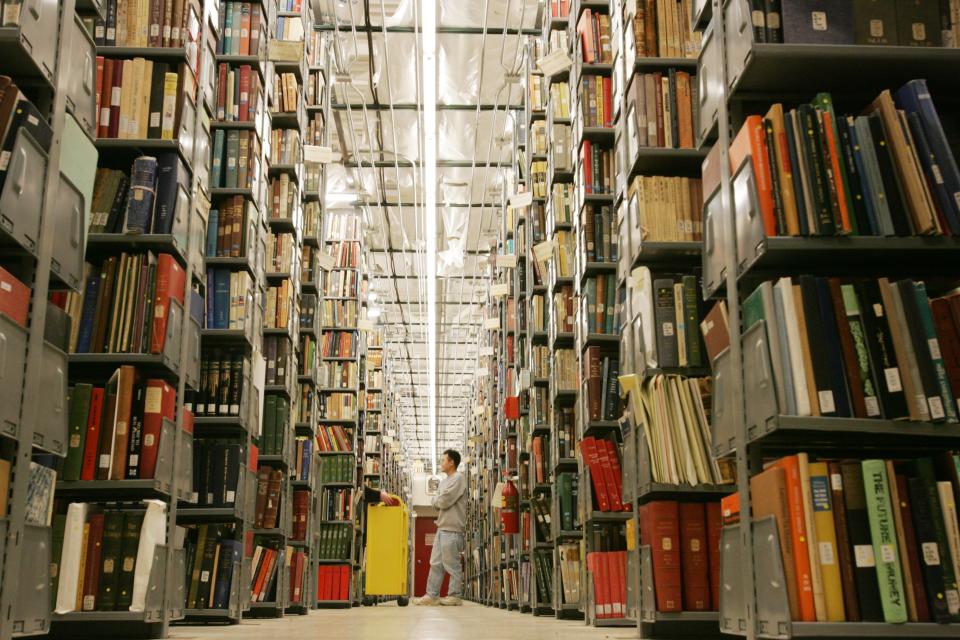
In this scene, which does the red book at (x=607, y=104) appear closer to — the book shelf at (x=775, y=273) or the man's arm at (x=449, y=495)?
the book shelf at (x=775, y=273)

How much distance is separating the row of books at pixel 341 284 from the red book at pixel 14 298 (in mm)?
7157

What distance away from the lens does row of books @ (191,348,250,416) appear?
4.63 meters

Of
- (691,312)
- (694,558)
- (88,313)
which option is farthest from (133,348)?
(694,558)

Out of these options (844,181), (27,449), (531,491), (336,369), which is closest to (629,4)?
(844,181)

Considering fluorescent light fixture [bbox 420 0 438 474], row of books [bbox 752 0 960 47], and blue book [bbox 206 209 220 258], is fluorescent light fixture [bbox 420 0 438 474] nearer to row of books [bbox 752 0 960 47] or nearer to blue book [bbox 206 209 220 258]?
blue book [bbox 206 209 220 258]

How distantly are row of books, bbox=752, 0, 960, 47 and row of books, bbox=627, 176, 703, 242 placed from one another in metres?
1.17

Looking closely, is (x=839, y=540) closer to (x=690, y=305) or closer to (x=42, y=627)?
(x=690, y=305)

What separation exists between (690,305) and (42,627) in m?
2.28

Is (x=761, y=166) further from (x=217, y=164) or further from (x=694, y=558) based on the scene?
(x=217, y=164)

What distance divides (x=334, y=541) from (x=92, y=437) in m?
5.81

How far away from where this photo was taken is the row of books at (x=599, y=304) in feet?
15.7

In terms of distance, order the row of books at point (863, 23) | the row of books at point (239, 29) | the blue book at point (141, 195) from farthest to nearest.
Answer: the row of books at point (239, 29)
the blue book at point (141, 195)
the row of books at point (863, 23)

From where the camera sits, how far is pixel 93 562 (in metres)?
3.18

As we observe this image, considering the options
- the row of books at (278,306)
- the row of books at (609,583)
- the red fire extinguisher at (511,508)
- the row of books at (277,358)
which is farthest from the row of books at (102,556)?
the red fire extinguisher at (511,508)
